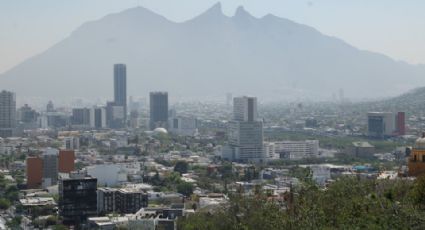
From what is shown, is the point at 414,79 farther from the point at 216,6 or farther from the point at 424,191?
the point at 424,191

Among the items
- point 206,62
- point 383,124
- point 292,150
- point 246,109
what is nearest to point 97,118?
point 246,109

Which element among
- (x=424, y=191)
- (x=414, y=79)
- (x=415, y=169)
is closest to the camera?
(x=424, y=191)

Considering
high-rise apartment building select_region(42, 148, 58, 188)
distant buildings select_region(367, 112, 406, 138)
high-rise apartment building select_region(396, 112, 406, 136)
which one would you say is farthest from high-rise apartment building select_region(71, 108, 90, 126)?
→ high-rise apartment building select_region(42, 148, 58, 188)

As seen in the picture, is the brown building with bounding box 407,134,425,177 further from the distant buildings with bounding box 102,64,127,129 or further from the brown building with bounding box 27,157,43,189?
the distant buildings with bounding box 102,64,127,129

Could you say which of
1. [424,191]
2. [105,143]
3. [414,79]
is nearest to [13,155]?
[105,143]

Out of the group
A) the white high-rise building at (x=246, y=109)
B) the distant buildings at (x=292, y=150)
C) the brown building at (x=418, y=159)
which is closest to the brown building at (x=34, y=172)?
the distant buildings at (x=292, y=150)

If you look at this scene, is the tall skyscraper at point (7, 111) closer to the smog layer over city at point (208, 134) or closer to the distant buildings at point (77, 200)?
the smog layer over city at point (208, 134)

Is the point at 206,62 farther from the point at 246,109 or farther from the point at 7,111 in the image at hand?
the point at 246,109
